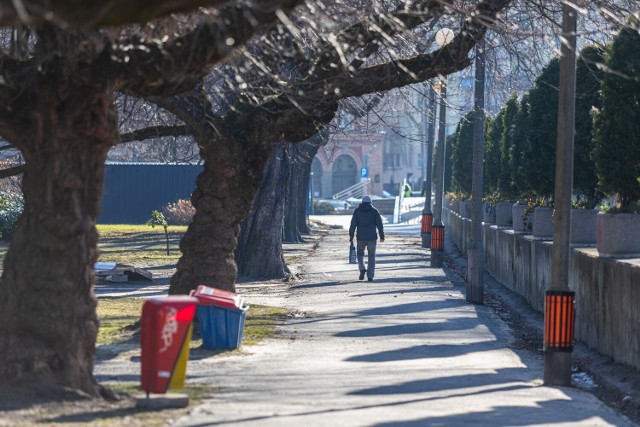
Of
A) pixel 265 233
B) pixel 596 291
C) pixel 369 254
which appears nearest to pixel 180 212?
pixel 265 233

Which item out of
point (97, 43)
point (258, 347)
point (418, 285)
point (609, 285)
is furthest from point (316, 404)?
point (418, 285)

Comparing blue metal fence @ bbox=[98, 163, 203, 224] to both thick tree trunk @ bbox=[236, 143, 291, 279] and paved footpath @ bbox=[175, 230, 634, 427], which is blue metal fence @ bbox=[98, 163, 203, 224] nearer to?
thick tree trunk @ bbox=[236, 143, 291, 279]

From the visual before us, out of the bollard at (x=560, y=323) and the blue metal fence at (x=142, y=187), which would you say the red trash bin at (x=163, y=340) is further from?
the blue metal fence at (x=142, y=187)

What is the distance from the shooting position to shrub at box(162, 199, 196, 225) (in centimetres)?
4988

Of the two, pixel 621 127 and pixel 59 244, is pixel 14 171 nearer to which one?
pixel 59 244

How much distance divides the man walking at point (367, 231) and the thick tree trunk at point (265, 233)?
5.73 feet

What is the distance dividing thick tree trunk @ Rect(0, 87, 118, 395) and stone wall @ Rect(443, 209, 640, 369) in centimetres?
585

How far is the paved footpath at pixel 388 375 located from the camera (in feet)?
32.8

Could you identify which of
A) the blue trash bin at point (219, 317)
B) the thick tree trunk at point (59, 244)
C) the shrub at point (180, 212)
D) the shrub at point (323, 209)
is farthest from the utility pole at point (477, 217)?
the shrub at point (323, 209)

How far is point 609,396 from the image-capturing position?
12.3m

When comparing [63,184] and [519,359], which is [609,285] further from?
[63,184]

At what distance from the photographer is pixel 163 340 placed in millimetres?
9914

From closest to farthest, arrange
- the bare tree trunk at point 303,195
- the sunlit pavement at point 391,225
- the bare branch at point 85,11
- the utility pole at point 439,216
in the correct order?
the bare branch at point 85,11 → the utility pole at point 439,216 → the bare tree trunk at point 303,195 → the sunlit pavement at point 391,225

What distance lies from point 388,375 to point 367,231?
13.6m
